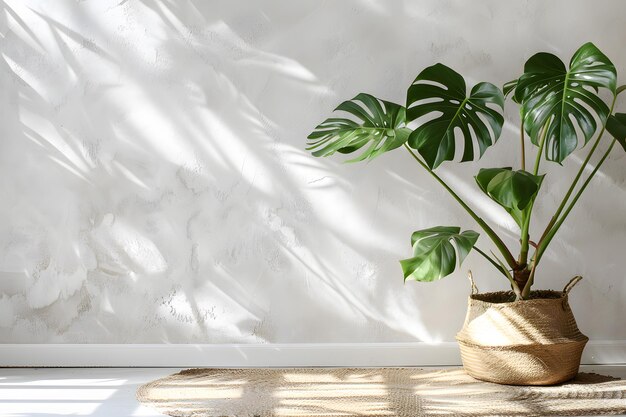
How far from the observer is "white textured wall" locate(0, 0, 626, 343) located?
8.67ft

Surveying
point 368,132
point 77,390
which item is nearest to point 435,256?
point 368,132

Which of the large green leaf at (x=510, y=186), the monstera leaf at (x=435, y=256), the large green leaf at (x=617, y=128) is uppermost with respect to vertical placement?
the large green leaf at (x=617, y=128)

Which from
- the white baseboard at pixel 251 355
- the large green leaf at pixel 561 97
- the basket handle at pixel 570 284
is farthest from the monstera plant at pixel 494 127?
the white baseboard at pixel 251 355

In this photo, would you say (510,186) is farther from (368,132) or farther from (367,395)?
(367,395)

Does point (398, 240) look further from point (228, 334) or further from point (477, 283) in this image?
point (228, 334)

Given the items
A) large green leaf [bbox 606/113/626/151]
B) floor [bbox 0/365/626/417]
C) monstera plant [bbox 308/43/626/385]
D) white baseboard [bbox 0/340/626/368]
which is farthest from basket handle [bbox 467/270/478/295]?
large green leaf [bbox 606/113/626/151]

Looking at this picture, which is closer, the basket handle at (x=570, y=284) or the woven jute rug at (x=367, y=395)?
the woven jute rug at (x=367, y=395)

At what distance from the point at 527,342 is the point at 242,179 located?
1.11m

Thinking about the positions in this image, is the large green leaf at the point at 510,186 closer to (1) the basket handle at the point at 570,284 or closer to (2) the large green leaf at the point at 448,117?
(2) the large green leaf at the point at 448,117

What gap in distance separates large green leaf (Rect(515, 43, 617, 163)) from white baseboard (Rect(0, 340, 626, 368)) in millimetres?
894

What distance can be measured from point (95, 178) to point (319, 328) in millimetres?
954

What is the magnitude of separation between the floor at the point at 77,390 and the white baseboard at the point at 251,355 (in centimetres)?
4

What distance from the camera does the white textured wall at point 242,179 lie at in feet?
8.67

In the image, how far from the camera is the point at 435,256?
2139mm
